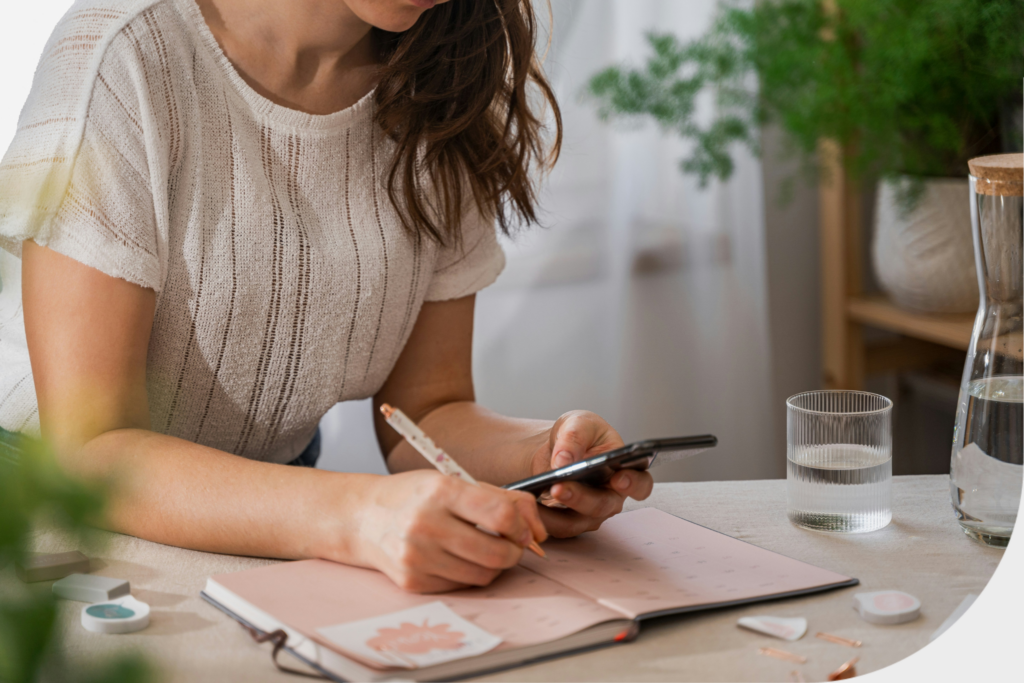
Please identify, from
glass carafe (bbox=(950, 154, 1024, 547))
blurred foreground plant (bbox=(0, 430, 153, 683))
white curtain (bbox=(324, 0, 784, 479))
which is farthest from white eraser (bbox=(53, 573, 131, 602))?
white curtain (bbox=(324, 0, 784, 479))

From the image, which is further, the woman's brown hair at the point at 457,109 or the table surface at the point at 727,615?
the woman's brown hair at the point at 457,109

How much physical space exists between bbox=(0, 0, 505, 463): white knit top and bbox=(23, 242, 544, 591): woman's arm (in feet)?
0.12

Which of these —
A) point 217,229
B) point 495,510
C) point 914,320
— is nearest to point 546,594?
point 495,510

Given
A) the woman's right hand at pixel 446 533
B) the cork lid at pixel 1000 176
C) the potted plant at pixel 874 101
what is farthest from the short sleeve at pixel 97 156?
the potted plant at pixel 874 101

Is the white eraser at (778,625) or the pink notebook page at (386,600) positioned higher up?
the pink notebook page at (386,600)

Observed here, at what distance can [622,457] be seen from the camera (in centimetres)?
64

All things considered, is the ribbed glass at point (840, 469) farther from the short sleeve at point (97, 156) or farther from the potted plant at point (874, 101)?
the potted plant at point (874, 101)

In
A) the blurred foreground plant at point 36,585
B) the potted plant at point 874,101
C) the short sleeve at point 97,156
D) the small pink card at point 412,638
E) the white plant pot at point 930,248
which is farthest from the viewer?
the white plant pot at point 930,248

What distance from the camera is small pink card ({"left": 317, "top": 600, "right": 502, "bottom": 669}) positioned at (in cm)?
53

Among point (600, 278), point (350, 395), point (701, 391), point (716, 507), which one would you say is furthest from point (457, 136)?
point (701, 391)

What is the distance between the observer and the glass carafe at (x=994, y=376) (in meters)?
0.68

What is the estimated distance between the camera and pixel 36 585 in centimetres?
27

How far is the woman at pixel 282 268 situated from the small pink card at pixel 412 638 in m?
0.04

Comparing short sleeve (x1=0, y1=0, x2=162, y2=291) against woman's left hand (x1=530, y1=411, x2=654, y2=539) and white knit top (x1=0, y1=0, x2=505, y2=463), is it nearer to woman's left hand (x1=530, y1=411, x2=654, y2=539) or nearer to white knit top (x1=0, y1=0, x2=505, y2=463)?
white knit top (x1=0, y1=0, x2=505, y2=463)
